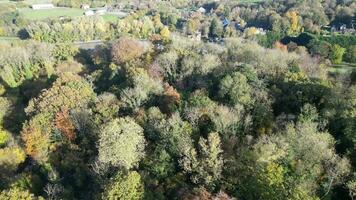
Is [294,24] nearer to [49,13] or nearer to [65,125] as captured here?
[65,125]

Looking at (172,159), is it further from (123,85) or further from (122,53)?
(122,53)

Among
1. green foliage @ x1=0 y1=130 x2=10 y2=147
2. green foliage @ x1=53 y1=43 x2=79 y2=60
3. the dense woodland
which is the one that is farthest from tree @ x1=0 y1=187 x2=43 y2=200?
green foliage @ x1=53 y1=43 x2=79 y2=60

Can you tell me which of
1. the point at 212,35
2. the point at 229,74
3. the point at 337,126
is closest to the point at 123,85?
the point at 229,74

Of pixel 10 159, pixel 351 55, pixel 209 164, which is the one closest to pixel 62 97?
pixel 10 159

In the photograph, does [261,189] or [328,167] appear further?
[328,167]

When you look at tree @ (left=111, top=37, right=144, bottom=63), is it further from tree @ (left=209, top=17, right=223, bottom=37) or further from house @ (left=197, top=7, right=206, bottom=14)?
house @ (left=197, top=7, right=206, bottom=14)

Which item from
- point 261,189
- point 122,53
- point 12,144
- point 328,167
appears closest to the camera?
point 261,189

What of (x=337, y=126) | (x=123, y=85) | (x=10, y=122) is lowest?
(x=10, y=122)

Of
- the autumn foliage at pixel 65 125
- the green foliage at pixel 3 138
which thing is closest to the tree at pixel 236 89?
the autumn foliage at pixel 65 125
